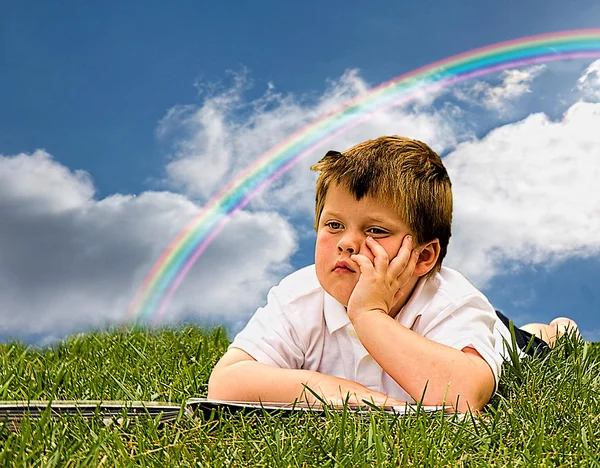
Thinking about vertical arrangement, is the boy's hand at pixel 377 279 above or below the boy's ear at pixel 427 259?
below

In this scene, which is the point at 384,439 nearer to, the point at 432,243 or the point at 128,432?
the point at 128,432

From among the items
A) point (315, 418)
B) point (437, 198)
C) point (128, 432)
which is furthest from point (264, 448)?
point (437, 198)

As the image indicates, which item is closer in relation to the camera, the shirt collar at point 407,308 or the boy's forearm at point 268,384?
the boy's forearm at point 268,384

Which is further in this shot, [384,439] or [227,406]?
[227,406]

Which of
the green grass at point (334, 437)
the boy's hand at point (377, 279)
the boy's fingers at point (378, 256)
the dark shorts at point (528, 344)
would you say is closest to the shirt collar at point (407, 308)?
the boy's hand at point (377, 279)

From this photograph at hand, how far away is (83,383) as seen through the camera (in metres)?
3.04

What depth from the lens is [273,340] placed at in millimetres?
2926

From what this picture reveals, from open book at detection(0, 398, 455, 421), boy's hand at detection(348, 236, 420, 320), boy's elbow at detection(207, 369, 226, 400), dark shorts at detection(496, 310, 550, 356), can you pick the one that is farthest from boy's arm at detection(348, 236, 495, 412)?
dark shorts at detection(496, 310, 550, 356)

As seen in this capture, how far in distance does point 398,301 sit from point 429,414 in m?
0.69

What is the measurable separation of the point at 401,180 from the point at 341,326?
61 centimetres

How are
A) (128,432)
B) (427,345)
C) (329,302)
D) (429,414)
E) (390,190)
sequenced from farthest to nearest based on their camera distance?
(329,302), (390,190), (427,345), (429,414), (128,432)

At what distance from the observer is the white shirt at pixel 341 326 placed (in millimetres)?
2807

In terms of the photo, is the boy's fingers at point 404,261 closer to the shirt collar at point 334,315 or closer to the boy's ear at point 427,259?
the boy's ear at point 427,259

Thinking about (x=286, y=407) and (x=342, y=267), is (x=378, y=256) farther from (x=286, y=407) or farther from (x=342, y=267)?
(x=286, y=407)
